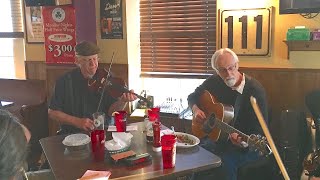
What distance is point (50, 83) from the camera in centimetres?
393

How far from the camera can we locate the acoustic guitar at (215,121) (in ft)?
7.99

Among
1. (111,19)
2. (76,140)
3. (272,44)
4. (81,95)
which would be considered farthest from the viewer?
(111,19)

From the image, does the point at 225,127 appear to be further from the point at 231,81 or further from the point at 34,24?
the point at 34,24

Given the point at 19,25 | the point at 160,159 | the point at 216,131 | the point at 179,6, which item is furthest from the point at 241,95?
the point at 19,25

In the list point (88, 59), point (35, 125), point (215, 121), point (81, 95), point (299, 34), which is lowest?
point (35, 125)

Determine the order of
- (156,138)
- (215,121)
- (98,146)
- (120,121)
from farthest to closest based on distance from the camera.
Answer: (215,121)
(120,121)
(156,138)
(98,146)

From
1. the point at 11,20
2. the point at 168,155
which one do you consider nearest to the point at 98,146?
the point at 168,155

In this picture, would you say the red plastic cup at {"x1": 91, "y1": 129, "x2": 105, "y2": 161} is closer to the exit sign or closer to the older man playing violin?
the older man playing violin

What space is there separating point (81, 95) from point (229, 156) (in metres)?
1.26

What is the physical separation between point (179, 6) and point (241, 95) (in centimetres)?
125

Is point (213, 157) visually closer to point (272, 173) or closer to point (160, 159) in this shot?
point (160, 159)

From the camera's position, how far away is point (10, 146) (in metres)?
1.02

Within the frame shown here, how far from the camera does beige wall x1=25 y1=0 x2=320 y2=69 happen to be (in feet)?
9.59

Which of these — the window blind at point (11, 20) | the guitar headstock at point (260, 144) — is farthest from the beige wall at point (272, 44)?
the window blind at point (11, 20)
